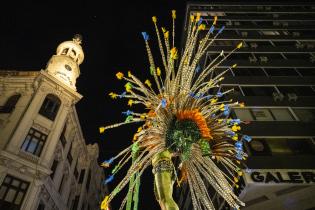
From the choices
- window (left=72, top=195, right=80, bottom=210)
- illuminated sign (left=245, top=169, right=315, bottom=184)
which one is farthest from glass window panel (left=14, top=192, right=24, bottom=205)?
illuminated sign (left=245, top=169, right=315, bottom=184)

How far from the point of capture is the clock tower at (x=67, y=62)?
95.0 ft

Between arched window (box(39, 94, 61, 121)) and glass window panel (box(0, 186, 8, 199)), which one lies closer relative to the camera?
glass window panel (box(0, 186, 8, 199))

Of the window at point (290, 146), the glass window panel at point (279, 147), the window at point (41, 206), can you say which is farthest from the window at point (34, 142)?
the window at point (290, 146)

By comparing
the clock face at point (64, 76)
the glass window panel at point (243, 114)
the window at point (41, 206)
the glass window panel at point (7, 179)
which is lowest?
the window at point (41, 206)

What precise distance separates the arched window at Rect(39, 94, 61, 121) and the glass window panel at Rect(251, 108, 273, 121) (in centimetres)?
1821

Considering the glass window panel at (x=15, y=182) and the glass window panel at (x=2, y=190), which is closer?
the glass window panel at (x=2, y=190)

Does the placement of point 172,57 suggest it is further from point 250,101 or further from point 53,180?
point 53,180

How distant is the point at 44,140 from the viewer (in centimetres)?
2302

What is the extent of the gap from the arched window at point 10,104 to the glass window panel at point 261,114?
2141cm

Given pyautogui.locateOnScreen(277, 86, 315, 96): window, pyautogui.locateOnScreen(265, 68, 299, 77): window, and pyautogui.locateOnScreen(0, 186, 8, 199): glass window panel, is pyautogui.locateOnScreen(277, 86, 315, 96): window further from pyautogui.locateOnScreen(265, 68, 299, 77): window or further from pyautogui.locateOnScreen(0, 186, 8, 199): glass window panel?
pyautogui.locateOnScreen(0, 186, 8, 199): glass window panel

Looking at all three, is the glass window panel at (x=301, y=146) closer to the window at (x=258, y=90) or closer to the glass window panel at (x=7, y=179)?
the window at (x=258, y=90)

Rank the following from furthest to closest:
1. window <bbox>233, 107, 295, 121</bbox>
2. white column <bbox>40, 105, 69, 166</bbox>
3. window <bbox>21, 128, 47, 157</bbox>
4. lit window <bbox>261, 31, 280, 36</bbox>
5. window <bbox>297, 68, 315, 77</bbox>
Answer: lit window <bbox>261, 31, 280, 36</bbox> → window <bbox>297, 68, 315, 77</bbox> → white column <bbox>40, 105, 69, 166</bbox> → window <bbox>21, 128, 47, 157</bbox> → window <bbox>233, 107, 295, 121</bbox>

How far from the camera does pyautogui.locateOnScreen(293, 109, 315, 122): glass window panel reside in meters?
19.0

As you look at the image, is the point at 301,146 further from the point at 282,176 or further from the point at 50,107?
the point at 50,107
